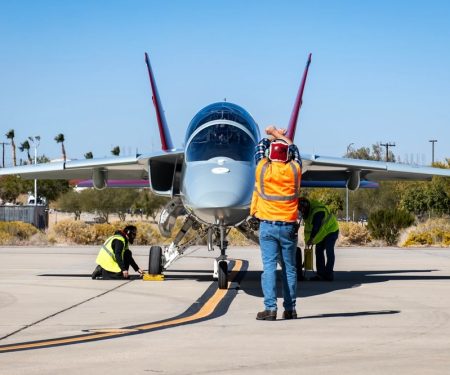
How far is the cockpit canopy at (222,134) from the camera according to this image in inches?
589

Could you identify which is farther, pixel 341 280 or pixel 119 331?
pixel 341 280

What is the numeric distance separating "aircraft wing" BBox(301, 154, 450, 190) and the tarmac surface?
2064mm

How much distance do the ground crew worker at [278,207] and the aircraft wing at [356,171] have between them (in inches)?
238

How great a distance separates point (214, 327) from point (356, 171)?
940 centimetres

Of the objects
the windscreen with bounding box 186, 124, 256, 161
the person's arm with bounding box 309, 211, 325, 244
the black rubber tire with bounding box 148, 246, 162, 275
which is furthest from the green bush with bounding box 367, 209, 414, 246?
the windscreen with bounding box 186, 124, 256, 161

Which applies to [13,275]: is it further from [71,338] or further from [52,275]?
[71,338]

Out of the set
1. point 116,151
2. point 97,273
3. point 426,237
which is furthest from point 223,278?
point 116,151

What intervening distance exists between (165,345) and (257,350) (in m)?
0.85

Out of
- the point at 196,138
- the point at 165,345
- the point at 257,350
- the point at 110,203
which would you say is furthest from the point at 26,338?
the point at 110,203

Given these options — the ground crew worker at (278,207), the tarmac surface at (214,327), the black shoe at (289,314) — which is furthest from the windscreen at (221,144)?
the black shoe at (289,314)

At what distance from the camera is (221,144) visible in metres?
15.1

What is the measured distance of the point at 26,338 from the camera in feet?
28.8

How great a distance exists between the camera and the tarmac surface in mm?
7234

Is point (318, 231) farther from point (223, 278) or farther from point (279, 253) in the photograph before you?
point (279, 253)
